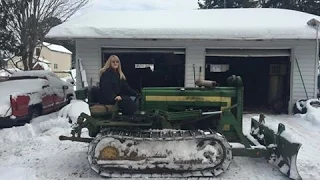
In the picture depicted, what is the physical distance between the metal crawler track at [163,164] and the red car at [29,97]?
469cm

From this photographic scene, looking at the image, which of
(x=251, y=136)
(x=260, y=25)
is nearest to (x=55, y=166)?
(x=251, y=136)

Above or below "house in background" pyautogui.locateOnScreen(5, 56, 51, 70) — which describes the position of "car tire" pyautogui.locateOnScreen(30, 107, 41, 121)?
below

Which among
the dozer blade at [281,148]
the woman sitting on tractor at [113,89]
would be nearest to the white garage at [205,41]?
the dozer blade at [281,148]

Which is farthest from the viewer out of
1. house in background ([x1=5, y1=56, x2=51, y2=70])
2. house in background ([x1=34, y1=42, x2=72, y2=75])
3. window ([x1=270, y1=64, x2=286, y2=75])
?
house in background ([x1=34, y1=42, x2=72, y2=75])

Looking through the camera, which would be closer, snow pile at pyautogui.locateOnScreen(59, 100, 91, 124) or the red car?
the red car

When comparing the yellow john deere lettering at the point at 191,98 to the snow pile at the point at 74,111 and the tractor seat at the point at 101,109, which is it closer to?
the tractor seat at the point at 101,109

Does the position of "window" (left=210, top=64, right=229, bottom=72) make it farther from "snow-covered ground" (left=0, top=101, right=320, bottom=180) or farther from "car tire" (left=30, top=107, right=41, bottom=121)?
"car tire" (left=30, top=107, right=41, bottom=121)

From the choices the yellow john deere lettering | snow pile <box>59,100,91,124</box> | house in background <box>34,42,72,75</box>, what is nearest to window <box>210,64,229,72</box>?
snow pile <box>59,100,91,124</box>

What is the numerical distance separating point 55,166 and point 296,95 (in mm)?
8634

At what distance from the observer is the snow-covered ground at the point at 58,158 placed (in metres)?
5.46

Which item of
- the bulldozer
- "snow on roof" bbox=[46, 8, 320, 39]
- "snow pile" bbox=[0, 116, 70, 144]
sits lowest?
"snow pile" bbox=[0, 116, 70, 144]

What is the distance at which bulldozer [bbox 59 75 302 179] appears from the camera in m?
5.26

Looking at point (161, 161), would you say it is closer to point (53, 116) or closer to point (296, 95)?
point (53, 116)

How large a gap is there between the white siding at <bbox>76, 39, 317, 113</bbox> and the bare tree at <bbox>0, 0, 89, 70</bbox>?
5.40 meters
